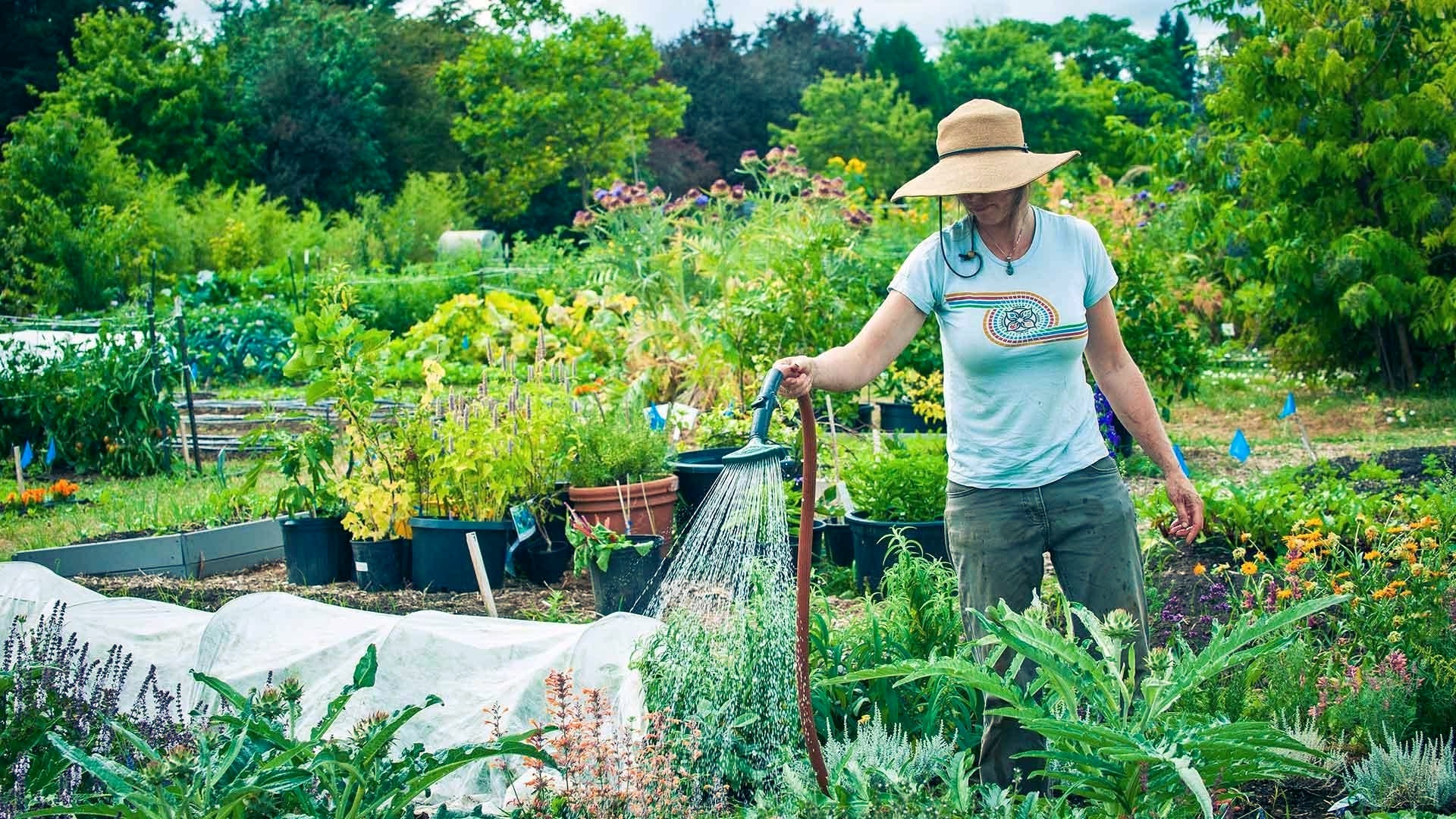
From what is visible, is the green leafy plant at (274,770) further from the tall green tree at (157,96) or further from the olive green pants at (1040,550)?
the tall green tree at (157,96)

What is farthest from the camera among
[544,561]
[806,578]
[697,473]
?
[697,473]

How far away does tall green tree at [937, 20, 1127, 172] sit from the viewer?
32.8m

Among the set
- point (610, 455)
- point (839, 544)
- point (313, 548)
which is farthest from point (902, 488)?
point (313, 548)

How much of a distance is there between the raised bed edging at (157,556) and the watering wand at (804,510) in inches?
139

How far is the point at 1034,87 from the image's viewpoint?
34594 millimetres

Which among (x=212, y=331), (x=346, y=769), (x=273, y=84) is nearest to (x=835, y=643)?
(x=346, y=769)

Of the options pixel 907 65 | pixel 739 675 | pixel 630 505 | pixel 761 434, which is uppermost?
pixel 907 65

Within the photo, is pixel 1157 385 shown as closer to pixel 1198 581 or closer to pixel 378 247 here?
pixel 1198 581

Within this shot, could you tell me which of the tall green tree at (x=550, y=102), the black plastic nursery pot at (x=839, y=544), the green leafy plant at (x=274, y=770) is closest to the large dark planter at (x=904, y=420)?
the black plastic nursery pot at (x=839, y=544)

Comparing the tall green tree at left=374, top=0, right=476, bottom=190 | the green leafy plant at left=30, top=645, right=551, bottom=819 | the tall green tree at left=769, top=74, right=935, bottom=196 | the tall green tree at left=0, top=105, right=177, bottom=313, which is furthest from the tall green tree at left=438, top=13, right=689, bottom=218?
the green leafy plant at left=30, top=645, right=551, bottom=819

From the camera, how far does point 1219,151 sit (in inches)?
361

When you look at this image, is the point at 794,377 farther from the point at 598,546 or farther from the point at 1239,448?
the point at 1239,448

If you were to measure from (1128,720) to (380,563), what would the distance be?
10.6 ft

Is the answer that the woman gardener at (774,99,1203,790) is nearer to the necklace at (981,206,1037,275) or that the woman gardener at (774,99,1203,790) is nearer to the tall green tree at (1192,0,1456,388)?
the necklace at (981,206,1037,275)
